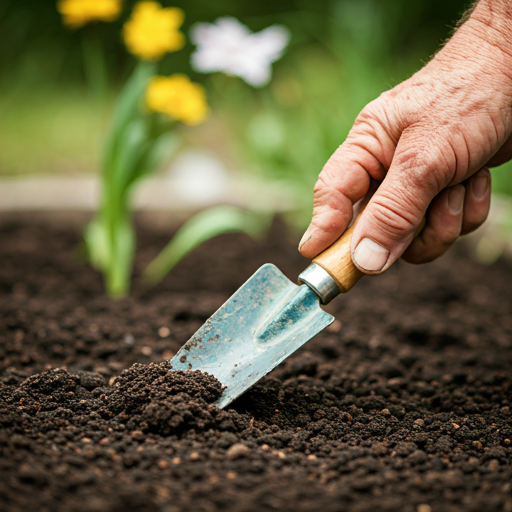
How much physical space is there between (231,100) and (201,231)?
2307 mm

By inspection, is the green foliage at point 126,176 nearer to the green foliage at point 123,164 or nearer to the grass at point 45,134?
the green foliage at point 123,164

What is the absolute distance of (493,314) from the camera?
2104mm

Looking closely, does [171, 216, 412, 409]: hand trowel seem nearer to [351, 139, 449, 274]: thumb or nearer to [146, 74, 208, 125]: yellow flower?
[351, 139, 449, 274]: thumb

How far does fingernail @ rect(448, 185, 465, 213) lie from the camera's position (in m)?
1.47

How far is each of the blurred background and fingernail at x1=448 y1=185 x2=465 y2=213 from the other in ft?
1.23

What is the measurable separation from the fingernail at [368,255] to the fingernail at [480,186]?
0.45 m

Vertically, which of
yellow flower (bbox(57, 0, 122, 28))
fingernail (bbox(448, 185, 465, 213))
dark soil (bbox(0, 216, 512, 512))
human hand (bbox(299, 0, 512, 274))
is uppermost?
yellow flower (bbox(57, 0, 122, 28))

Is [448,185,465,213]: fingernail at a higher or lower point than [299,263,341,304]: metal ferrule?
higher

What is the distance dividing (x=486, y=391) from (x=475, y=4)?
105cm

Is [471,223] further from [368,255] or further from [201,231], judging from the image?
[201,231]

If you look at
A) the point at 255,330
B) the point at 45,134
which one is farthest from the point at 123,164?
the point at 45,134

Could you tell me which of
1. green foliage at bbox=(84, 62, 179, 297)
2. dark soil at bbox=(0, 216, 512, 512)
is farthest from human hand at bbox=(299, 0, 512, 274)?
green foliage at bbox=(84, 62, 179, 297)

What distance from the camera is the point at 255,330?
1.35m

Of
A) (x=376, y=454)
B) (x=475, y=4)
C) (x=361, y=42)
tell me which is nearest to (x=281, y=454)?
(x=376, y=454)
